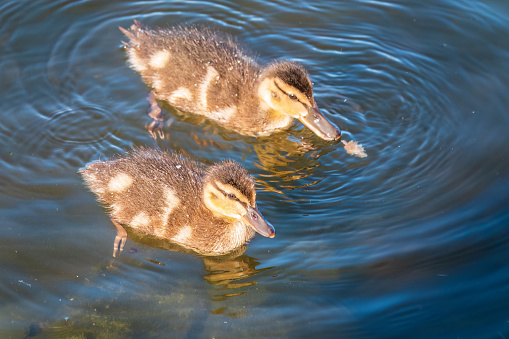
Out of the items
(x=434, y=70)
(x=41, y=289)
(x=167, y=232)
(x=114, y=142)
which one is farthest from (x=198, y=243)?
(x=434, y=70)

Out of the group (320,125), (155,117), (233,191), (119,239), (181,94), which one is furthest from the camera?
(181,94)

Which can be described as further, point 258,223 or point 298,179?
point 298,179

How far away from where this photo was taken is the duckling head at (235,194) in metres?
3.31

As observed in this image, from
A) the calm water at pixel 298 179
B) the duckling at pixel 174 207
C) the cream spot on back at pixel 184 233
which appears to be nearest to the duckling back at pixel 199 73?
the calm water at pixel 298 179

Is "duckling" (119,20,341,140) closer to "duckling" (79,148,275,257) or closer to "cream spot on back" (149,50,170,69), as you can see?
"cream spot on back" (149,50,170,69)

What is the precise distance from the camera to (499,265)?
3326 millimetres

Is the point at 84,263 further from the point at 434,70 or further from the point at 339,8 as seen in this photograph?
the point at 339,8

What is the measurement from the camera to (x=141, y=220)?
11.7ft

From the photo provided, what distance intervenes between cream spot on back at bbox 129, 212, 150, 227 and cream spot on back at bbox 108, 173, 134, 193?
0.18m

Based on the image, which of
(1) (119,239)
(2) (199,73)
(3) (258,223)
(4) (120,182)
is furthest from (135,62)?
(3) (258,223)

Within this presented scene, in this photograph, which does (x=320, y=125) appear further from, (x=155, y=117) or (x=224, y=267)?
(x=224, y=267)

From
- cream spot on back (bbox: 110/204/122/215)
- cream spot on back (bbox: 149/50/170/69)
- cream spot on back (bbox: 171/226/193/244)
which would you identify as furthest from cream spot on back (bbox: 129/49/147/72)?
cream spot on back (bbox: 171/226/193/244)

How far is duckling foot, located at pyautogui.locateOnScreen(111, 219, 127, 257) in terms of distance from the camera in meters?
3.46

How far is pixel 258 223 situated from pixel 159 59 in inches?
72.6
